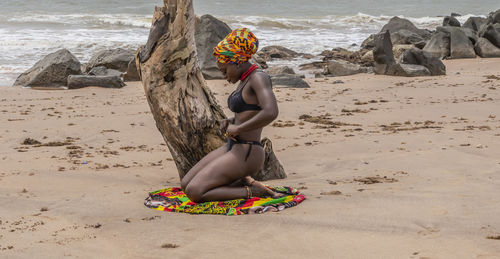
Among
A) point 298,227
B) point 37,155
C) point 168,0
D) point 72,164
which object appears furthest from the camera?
point 37,155

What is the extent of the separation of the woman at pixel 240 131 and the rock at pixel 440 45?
15.4m

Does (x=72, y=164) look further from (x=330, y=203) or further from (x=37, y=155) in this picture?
(x=330, y=203)

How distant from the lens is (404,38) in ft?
75.7

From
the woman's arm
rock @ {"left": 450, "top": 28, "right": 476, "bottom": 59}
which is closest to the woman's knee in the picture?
the woman's arm

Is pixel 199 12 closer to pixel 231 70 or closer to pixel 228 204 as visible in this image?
pixel 231 70

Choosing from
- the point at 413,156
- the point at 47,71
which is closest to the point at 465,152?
the point at 413,156

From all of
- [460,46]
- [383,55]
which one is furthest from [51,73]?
[460,46]

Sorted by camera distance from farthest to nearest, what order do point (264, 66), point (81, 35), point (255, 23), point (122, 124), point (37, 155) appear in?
point (255, 23) < point (81, 35) < point (264, 66) < point (122, 124) < point (37, 155)

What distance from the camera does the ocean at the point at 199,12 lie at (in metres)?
23.3

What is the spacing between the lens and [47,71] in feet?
47.6

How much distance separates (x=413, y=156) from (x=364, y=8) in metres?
41.5

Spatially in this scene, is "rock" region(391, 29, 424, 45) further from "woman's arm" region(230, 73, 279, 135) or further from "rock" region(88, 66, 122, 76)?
"woman's arm" region(230, 73, 279, 135)

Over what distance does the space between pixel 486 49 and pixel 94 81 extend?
468 inches

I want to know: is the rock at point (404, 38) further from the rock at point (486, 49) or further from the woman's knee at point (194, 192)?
the woman's knee at point (194, 192)
